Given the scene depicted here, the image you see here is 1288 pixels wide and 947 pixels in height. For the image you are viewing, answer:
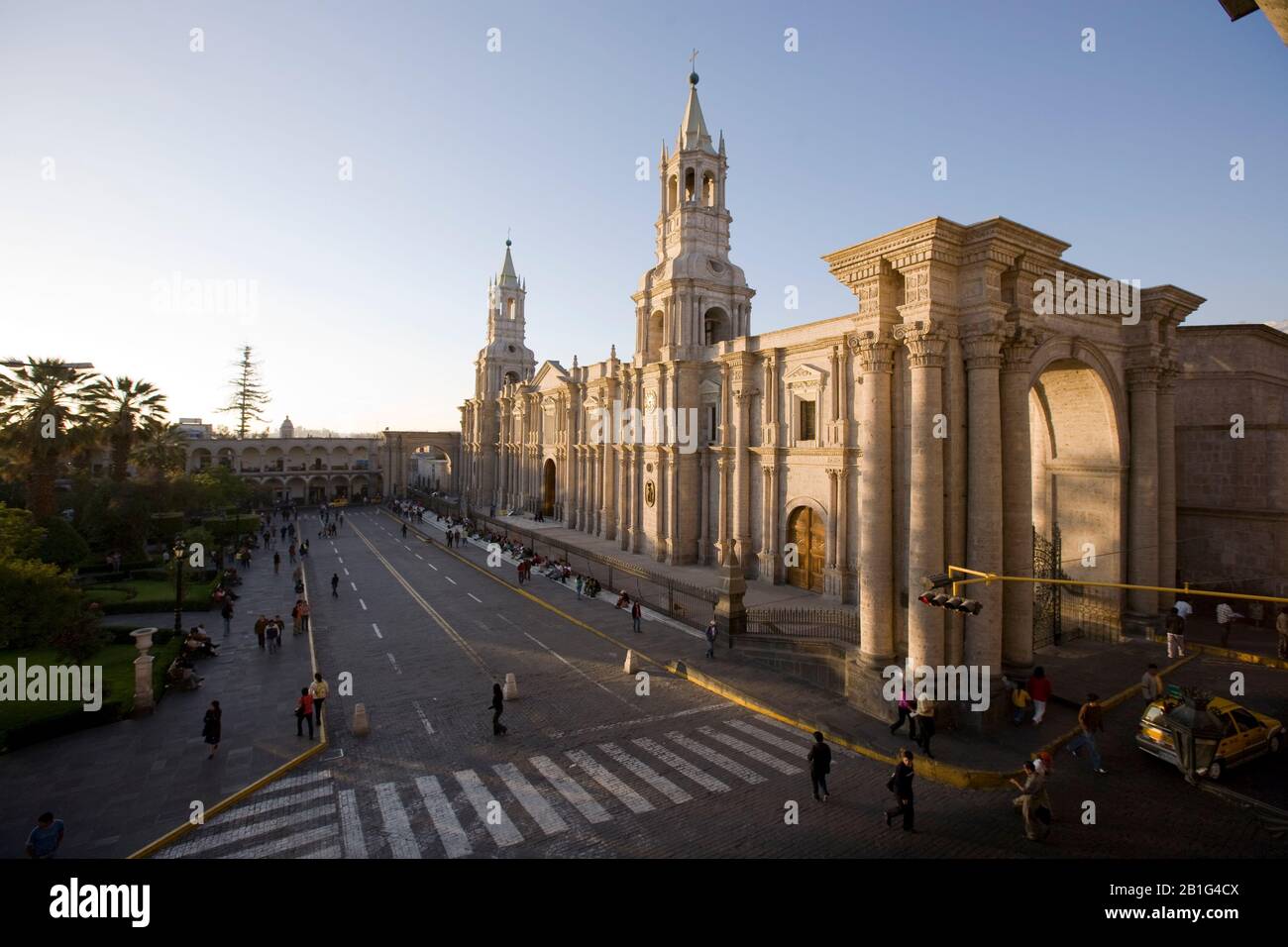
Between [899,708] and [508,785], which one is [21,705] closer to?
[508,785]

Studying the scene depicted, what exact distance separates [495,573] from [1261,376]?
33747mm

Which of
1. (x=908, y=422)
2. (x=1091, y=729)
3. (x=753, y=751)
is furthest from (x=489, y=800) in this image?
(x=908, y=422)

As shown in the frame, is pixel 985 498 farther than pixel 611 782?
Yes

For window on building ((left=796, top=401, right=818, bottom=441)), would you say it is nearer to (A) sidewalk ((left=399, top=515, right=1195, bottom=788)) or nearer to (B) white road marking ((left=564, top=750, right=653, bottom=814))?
(A) sidewalk ((left=399, top=515, right=1195, bottom=788))

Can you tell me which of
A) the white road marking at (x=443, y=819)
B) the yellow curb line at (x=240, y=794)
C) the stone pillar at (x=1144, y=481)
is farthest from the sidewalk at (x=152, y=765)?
the stone pillar at (x=1144, y=481)

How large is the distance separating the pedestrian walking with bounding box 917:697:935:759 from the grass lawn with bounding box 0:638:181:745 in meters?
18.7

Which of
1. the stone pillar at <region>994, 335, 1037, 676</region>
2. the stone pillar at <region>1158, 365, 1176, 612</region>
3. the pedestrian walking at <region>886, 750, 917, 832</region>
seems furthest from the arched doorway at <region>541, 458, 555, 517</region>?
the pedestrian walking at <region>886, 750, 917, 832</region>

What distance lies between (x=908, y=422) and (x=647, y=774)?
9884 mm

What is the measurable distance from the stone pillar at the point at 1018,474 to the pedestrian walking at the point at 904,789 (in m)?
6.02

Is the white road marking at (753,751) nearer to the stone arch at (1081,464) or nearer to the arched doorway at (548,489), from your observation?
the stone arch at (1081,464)

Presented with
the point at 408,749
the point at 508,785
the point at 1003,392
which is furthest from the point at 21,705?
the point at 1003,392

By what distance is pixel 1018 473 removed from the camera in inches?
545

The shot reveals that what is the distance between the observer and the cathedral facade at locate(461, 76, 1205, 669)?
13.4 metres

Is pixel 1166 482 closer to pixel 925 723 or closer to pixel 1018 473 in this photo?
pixel 1018 473
